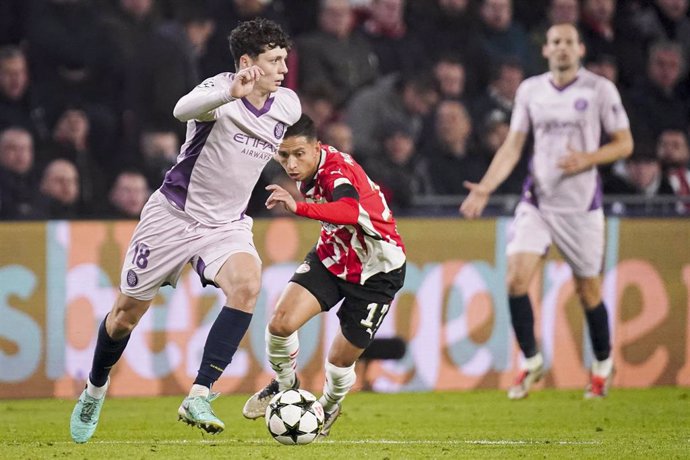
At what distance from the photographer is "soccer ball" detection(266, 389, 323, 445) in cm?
655

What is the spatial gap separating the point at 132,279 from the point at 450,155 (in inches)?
222

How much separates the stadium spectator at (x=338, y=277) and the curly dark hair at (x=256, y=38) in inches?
20.2

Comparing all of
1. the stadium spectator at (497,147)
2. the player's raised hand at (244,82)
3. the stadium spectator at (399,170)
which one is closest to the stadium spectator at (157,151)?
the stadium spectator at (399,170)

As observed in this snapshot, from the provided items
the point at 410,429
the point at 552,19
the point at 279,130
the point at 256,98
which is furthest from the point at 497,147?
the point at 256,98

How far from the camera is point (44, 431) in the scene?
778 cm

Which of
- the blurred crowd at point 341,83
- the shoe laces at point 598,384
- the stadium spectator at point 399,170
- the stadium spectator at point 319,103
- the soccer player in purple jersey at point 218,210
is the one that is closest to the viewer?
the soccer player in purple jersey at point 218,210

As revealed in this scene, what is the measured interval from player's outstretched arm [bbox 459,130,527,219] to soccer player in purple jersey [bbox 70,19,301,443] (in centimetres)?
214

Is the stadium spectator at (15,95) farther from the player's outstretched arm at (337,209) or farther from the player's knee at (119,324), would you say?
the player's outstretched arm at (337,209)

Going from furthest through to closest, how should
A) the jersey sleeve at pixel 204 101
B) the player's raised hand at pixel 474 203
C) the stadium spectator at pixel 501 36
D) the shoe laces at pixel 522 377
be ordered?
the stadium spectator at pixel 501 36 < the shoe laces at pixel 522 377 < the player's raised hand at pixel 474 203 < the jersey sleeve at pixel 204 101

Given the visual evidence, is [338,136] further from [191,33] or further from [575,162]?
[575,162]

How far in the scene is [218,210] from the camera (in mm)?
6844

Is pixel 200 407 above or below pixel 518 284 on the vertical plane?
above

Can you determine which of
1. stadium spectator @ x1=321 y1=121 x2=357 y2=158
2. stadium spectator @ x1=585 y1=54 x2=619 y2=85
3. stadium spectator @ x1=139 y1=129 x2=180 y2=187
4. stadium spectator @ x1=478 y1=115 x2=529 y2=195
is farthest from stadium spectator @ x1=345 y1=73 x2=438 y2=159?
stadium spectator @ x1=585 y1=54 x2=619 y2=85

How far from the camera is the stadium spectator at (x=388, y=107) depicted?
1177 centimetres
